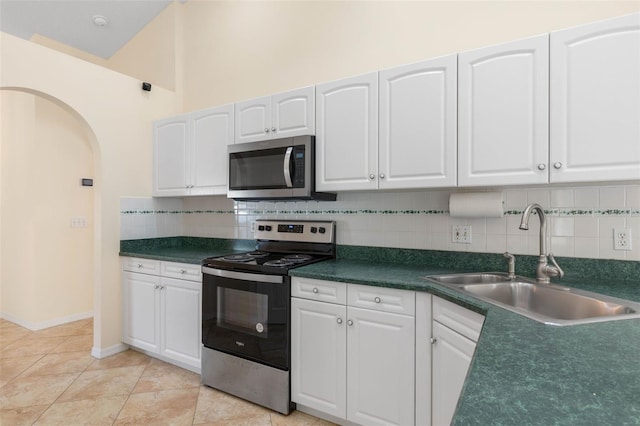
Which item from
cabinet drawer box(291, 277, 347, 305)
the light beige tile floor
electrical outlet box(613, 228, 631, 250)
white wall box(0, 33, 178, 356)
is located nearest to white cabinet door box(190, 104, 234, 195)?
white wall box(0, 33, 178, 356)

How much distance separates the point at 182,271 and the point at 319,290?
1186mm

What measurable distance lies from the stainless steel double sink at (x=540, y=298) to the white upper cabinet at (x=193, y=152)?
1.86m

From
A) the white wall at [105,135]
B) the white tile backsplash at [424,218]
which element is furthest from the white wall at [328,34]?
the white tile backsplash at [424,218]

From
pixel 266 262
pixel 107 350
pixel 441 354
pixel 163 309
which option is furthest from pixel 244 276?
pixel 107 350

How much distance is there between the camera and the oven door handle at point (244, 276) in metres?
2.12

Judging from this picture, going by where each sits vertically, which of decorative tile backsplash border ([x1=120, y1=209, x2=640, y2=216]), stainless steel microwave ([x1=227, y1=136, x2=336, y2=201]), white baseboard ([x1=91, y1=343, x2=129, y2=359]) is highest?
stainless steel microwave ([x1=227, y1=136, x2=336, y2=201])

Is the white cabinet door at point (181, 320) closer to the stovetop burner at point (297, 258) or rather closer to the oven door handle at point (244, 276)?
the oven door handle at point (244, 276)

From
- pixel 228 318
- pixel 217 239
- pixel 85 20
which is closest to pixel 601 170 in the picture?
pixel 228 318

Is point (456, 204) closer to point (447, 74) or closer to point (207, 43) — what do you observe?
point (447, 74)

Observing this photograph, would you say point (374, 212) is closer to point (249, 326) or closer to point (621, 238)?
point (249, 326)

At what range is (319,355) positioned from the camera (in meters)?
2.02

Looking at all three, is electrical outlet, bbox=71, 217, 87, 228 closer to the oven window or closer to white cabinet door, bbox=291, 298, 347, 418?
the oven window

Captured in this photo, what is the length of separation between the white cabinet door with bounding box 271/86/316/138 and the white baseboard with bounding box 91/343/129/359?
2.21m

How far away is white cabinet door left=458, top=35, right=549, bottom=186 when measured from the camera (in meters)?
1.70
